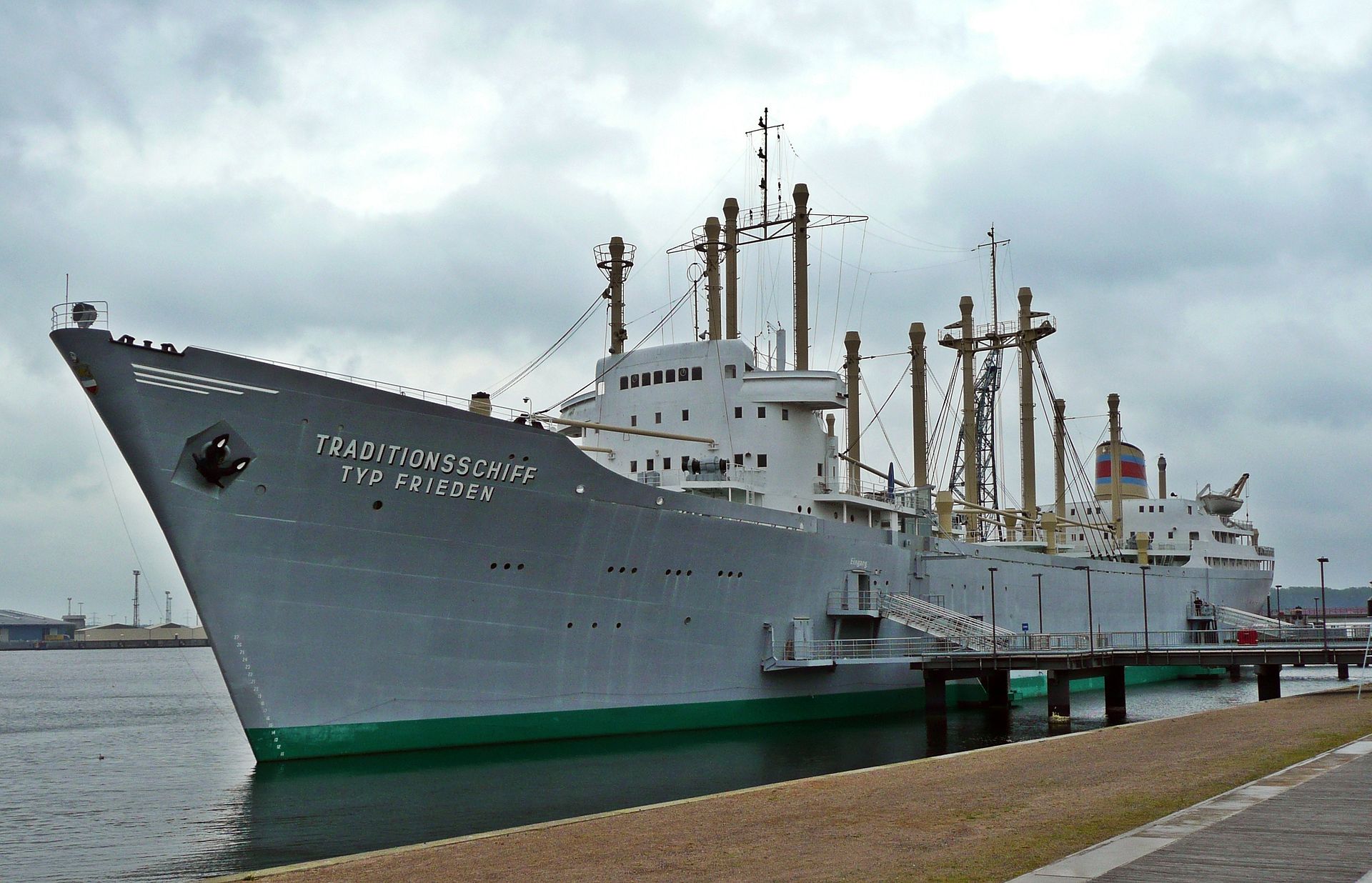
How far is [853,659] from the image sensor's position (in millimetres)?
25656

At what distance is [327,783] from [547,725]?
14.8 ft

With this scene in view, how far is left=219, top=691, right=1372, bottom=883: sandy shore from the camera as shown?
864 centimetres

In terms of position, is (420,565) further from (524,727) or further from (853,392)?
(853,392)

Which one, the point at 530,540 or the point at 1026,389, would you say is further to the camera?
the point at 1026,389

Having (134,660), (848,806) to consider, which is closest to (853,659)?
(848,806)

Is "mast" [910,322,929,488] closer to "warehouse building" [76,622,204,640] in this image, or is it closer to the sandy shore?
the sandy shore

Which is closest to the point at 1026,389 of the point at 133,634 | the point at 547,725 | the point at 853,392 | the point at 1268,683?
the point at 853,392

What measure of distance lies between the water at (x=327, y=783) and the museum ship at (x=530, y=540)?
80cm

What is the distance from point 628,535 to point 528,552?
211cm

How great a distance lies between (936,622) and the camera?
28.9 meters

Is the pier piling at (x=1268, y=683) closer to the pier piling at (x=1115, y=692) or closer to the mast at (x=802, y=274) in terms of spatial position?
the pier piling at (x=1115, y=692)

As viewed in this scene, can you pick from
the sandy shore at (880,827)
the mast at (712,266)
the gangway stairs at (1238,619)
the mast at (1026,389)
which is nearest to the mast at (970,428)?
the mast at (1026,389)

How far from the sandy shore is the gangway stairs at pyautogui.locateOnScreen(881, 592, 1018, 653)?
12.4 metres

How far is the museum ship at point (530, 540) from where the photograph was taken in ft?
57.8
